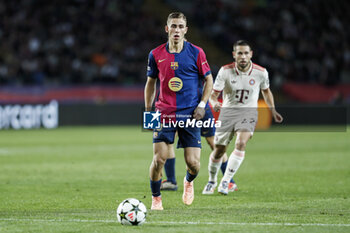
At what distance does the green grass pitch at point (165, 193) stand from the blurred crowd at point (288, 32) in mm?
11806

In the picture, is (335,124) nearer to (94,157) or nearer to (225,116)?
(94,157)

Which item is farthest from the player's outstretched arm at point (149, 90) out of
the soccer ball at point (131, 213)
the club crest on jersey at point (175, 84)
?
the soccer ball at point (131, 213)

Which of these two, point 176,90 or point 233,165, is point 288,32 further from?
point 176,90

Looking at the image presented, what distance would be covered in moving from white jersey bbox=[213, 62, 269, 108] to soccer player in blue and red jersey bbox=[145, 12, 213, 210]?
1.93 m

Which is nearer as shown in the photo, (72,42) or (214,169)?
(214,169)

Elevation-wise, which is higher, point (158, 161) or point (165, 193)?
point (158, 161)

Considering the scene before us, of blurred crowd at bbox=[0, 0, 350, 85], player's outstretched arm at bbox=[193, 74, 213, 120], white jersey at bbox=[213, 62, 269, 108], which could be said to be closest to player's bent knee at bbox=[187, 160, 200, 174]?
player's outstretched arm at bbox=[193, 74, 213, 120]

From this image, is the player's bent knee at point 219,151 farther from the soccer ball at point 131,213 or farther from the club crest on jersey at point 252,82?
the soccer ball at point 131,213

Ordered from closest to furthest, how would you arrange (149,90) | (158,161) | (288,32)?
(158,161) < (149,90) < (288,32)

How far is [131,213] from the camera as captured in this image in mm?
6340

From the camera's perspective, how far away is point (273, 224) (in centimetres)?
642

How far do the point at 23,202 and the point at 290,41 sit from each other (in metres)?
25.4

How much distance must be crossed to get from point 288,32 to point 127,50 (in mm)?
8276

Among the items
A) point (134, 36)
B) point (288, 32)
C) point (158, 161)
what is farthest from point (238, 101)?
point (288, 32)
